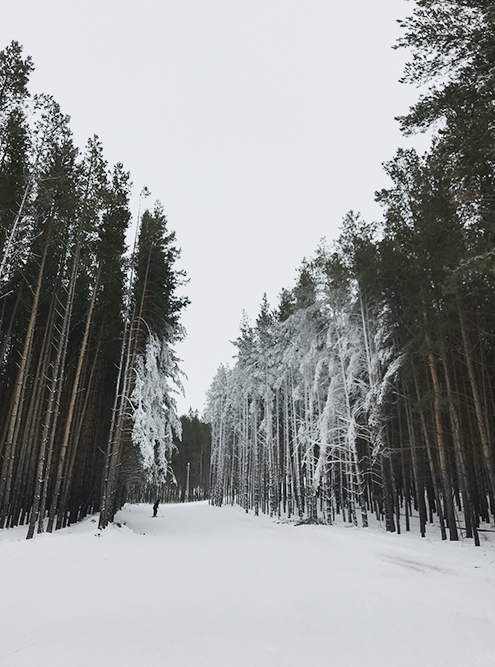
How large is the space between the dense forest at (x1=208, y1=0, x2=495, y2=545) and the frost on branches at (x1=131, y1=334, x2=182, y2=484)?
644 cm

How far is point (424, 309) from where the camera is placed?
1316 cm

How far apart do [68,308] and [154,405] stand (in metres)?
5.49

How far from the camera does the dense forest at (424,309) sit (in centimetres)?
788

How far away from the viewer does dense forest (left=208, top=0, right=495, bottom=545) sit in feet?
25.8

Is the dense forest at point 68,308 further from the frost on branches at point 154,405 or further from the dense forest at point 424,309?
the dense forest at point 424,309

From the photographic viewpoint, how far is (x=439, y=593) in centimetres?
631

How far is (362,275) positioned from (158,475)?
1212cm

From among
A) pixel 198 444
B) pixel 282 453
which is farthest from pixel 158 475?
pixel 198 444

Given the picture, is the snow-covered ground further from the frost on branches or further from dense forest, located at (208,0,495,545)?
dense forest, located at (208,0,495,545)

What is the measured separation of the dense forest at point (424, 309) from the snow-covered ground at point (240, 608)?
5.41 m

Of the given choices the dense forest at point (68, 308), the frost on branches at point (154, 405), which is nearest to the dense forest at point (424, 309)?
the frost on branches at point (154, 405)

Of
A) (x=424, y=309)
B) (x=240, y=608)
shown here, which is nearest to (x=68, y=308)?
(x=240, y=608)

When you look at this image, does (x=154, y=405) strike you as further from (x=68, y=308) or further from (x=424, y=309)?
(x=424, y=309)

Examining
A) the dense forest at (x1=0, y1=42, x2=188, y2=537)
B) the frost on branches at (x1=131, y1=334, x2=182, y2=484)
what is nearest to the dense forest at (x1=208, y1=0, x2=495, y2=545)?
the frost on branches at (x1=131, y1=334, x2=182, y2=484)
